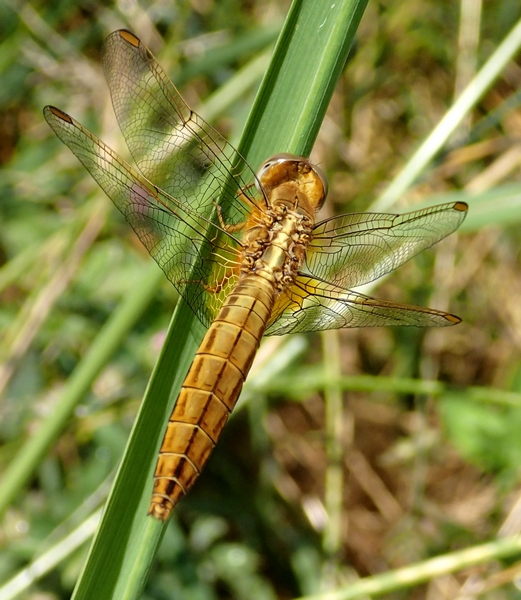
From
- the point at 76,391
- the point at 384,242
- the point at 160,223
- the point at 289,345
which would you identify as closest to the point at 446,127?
the point at 384,242

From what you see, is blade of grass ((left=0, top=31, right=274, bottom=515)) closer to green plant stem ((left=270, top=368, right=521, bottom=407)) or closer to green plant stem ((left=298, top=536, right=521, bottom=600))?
green plant stem ((left=270, top=368, right=521, bottom=407))

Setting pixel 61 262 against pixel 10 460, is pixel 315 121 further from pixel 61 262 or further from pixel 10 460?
pixel 10 460

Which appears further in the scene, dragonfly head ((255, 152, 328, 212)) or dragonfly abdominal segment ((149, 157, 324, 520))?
dragonfly head ((255, 152, 328, 212))

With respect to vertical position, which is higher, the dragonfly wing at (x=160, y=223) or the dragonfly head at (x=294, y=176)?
the dragonfly head at (x=294, y=176)

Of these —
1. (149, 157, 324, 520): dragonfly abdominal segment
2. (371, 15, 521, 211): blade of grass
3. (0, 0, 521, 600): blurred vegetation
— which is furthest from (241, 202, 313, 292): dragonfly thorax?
(0, 0, 521, 600): blurred vegetation

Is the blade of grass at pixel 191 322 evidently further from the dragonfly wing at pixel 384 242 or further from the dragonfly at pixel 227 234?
the dragonfly wing at pixel 384 242

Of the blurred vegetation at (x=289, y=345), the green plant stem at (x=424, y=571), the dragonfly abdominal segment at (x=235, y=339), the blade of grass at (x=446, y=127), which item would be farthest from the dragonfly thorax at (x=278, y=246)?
the green plant stem at (x=424, y=571)
